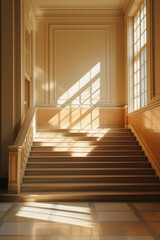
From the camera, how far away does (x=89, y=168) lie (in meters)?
7.42

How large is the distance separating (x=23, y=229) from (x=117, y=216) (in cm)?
162

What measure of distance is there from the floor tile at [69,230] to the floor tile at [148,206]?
1.47 meters

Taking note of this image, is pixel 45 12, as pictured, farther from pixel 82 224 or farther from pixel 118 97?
pixel 82 224

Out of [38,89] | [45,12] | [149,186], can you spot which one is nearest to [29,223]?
[149,186]

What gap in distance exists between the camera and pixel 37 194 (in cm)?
631

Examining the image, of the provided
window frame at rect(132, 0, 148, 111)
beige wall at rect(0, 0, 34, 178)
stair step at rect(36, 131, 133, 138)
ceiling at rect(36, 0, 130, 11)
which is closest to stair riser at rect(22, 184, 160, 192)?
beige wall at rect(0, 0, 34, 178)

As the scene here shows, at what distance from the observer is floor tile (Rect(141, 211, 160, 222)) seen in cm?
491

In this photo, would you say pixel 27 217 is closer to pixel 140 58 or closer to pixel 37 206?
pixel 37 206

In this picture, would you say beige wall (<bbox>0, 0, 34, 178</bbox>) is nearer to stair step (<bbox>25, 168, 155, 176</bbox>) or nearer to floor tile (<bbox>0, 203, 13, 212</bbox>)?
stair step (<bbox>25, 168, 155, 176</bbox>)

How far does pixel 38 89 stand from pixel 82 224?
6759 mm

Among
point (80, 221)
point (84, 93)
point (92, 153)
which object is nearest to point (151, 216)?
point (80, 221)

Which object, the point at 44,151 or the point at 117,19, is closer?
the point at 44,151

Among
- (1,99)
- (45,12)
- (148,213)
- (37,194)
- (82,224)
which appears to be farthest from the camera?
(45,12)

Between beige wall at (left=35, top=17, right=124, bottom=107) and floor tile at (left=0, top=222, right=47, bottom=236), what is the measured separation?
6403 mm
